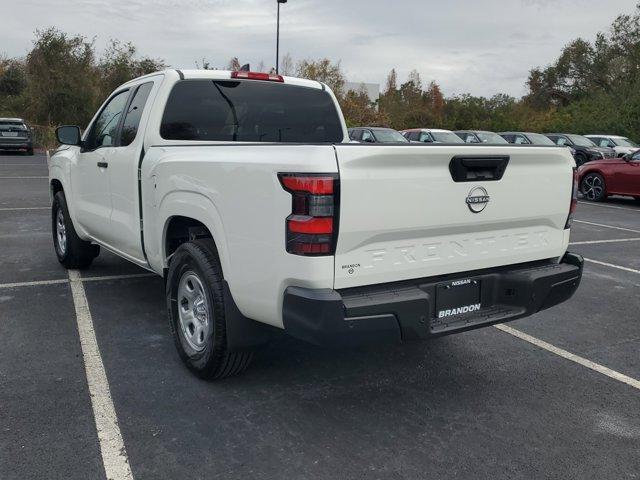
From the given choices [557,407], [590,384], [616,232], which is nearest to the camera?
[557,407]

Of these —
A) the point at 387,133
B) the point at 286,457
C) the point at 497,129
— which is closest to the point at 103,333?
the point at 286,457

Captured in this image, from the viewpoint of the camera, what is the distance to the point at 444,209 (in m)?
3.11

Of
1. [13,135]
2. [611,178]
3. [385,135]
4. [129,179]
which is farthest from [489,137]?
[129,179]

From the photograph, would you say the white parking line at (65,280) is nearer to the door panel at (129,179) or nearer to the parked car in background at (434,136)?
the door panel at (129,179)

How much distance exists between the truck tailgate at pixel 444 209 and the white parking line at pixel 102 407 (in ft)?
4.31

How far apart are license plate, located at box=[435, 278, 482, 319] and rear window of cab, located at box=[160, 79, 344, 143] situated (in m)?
2.09

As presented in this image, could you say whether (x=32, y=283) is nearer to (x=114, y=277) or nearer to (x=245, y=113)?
(x=114, y=277)

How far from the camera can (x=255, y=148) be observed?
3117 mm

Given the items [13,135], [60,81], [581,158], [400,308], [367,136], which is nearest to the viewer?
[400,308]

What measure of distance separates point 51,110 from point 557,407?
107 ft

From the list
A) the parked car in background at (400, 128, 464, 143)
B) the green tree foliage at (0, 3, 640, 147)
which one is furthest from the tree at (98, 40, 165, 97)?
the parked car in background at (400, 128, 464, 143)

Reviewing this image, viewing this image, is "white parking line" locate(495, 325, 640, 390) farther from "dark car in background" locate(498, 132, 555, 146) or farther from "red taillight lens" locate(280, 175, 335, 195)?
"dark car in background" locate(498, 132, 555, 146)

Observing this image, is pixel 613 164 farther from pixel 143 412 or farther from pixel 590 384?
pixel 143 412

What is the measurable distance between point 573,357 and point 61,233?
5.19 m
